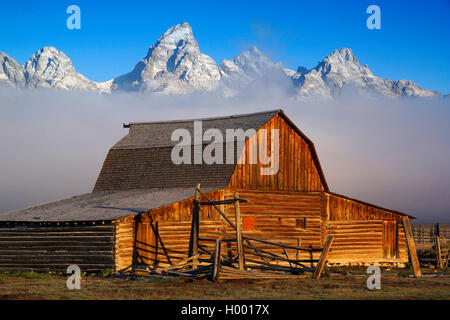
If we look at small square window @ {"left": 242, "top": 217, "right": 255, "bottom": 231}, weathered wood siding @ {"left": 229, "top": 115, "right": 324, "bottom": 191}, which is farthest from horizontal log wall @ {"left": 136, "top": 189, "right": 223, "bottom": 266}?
weathered wood siding @ {"left": 229, "top": 115, "right": 324, "bottom": 191}

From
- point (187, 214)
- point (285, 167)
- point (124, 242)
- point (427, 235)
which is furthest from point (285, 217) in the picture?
point (427, 235)

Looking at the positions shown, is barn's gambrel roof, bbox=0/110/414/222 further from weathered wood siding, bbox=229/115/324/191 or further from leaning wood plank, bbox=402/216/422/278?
leaning wood plank, bbox=402/216/422/278

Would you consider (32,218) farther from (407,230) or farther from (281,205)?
(407,230)

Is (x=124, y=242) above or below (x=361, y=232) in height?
above

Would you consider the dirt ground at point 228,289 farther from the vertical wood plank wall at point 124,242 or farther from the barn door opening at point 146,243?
→ the barn door opening at point 146,243

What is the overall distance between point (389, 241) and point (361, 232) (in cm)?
172

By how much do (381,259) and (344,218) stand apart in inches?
119

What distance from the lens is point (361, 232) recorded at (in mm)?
32938

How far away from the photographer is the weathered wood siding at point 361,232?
107 ft

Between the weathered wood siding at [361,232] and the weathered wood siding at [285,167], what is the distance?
154cm

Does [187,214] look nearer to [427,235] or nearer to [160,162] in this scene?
[160,162]

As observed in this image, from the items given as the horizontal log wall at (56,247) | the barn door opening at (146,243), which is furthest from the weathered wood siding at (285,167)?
the horizontal log wall at (56,247)
